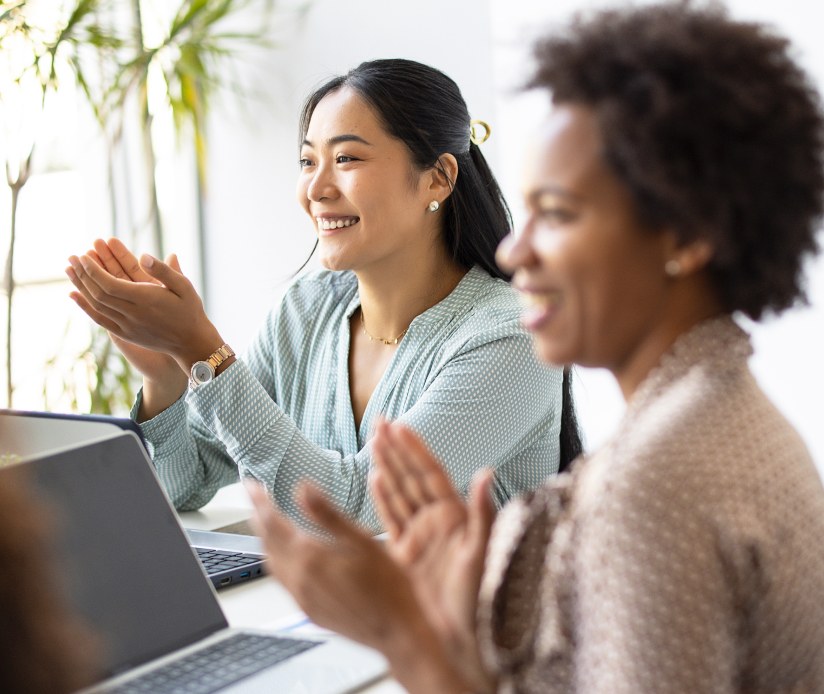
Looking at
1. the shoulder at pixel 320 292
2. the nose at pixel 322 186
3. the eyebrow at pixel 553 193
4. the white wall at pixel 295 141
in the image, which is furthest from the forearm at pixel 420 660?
the white wall at pixel 295 141

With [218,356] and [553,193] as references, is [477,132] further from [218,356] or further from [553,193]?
[553,193]

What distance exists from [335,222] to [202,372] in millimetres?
421

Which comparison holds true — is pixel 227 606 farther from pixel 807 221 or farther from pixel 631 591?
pixel 807 221

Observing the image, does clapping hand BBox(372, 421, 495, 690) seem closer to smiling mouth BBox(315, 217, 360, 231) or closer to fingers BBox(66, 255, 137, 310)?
fingers BBox(66, 255, 137, 310)

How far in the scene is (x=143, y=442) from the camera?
4.73 ft

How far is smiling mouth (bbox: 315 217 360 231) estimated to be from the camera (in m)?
1.92

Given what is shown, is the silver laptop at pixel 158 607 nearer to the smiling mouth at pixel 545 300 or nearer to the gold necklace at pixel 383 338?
the smiling mouth at pixel 545 300

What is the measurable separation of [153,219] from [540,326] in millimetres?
2992

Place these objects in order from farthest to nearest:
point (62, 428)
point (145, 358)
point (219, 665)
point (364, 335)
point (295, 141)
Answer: point (295, 141)
point (364, 335)
point (145, 358)
point (62, 428)
point (219, 665)

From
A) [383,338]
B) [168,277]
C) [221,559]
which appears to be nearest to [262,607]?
[221,559]

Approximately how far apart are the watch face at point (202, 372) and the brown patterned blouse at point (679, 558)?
0.84 m

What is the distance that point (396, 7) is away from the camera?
11.5 ft

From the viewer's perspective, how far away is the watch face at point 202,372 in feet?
5.31

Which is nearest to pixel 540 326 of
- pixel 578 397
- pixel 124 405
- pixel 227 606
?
pixel 227 606
